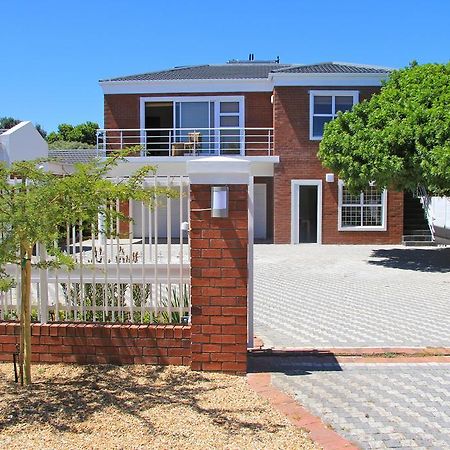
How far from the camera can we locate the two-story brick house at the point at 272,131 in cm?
2086

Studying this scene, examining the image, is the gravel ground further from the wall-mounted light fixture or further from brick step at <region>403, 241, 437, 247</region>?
brick step at <region>403, 241, 437, 247</region>

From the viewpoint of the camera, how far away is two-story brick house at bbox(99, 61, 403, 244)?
68.4ft

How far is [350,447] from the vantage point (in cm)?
368

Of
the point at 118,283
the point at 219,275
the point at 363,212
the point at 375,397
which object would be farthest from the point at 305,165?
the point at 375,397

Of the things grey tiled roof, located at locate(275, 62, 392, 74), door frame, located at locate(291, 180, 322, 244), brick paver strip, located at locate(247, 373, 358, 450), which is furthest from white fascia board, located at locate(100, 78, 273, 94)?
brick paver strip, located at locate(247, 373, 358, 450)

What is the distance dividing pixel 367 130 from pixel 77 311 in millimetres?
10992

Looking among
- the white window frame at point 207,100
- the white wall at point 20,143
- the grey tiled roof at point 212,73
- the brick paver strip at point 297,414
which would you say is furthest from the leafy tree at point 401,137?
the white wall at point 20,143

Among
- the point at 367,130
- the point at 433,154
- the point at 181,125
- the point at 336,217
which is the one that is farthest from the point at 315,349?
the point at 181,125

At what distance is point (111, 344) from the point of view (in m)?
5.28

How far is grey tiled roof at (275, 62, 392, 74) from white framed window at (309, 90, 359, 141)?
1009 mm

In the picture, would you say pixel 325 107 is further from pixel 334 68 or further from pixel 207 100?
pixel 207 100

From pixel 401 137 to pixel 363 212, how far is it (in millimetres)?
7873

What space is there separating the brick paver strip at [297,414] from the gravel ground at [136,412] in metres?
0.08

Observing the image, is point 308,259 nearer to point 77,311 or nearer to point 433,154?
point 433,154
